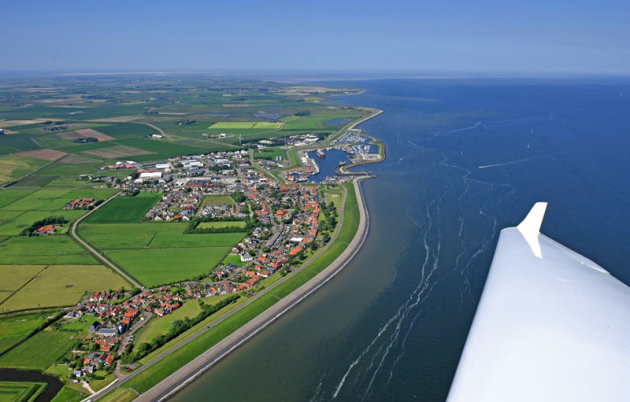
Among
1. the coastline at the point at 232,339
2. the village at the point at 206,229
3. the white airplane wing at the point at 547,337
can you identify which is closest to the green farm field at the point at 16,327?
the village at the point at 206,229

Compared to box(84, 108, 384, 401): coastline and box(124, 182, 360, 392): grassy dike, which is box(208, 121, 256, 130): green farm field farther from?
box(84, 108, 384, 401): coastline

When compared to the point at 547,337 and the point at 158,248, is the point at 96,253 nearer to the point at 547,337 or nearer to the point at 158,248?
the point at 158,248

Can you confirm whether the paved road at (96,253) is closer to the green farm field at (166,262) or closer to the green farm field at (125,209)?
the green farm field at (166,262)

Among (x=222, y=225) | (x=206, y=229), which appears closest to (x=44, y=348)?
(x=206, y=229)

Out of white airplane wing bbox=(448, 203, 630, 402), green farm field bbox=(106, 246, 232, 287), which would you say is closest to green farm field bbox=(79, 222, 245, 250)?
green farm field bbox=(106, 246, 232, 287)

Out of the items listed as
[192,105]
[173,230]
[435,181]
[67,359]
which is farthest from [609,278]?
[192,105]

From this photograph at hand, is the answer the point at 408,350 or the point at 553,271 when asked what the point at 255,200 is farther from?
the point at 553,271
